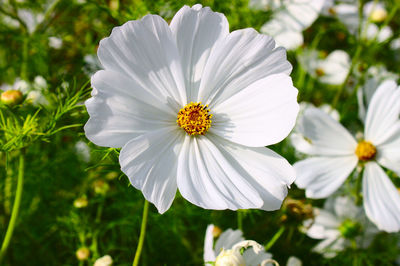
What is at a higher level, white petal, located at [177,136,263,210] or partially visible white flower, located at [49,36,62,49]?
partially visible white flower, located at [49,36,62,49]

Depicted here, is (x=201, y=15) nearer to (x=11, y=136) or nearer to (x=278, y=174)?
(x=278, y=174)

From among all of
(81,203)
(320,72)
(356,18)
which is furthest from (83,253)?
(356,18)

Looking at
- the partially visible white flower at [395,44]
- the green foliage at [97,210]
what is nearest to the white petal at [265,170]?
the green foliage at [97,210]

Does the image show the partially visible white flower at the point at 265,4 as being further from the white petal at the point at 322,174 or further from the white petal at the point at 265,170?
the white petal at the point at 265,170

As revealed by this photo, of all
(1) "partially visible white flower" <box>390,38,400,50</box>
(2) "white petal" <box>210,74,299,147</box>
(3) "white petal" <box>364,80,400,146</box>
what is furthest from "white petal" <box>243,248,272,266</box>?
(1) "partially visible white flower" <box>390,38,400,50</box>

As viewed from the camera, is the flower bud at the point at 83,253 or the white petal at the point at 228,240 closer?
the white petal at the point at 228,240

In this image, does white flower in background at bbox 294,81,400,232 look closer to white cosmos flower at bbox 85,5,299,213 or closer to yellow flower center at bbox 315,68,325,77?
white cosmos flower at bbox 85,5,299,213

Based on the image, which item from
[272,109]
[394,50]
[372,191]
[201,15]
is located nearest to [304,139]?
[372,191]
